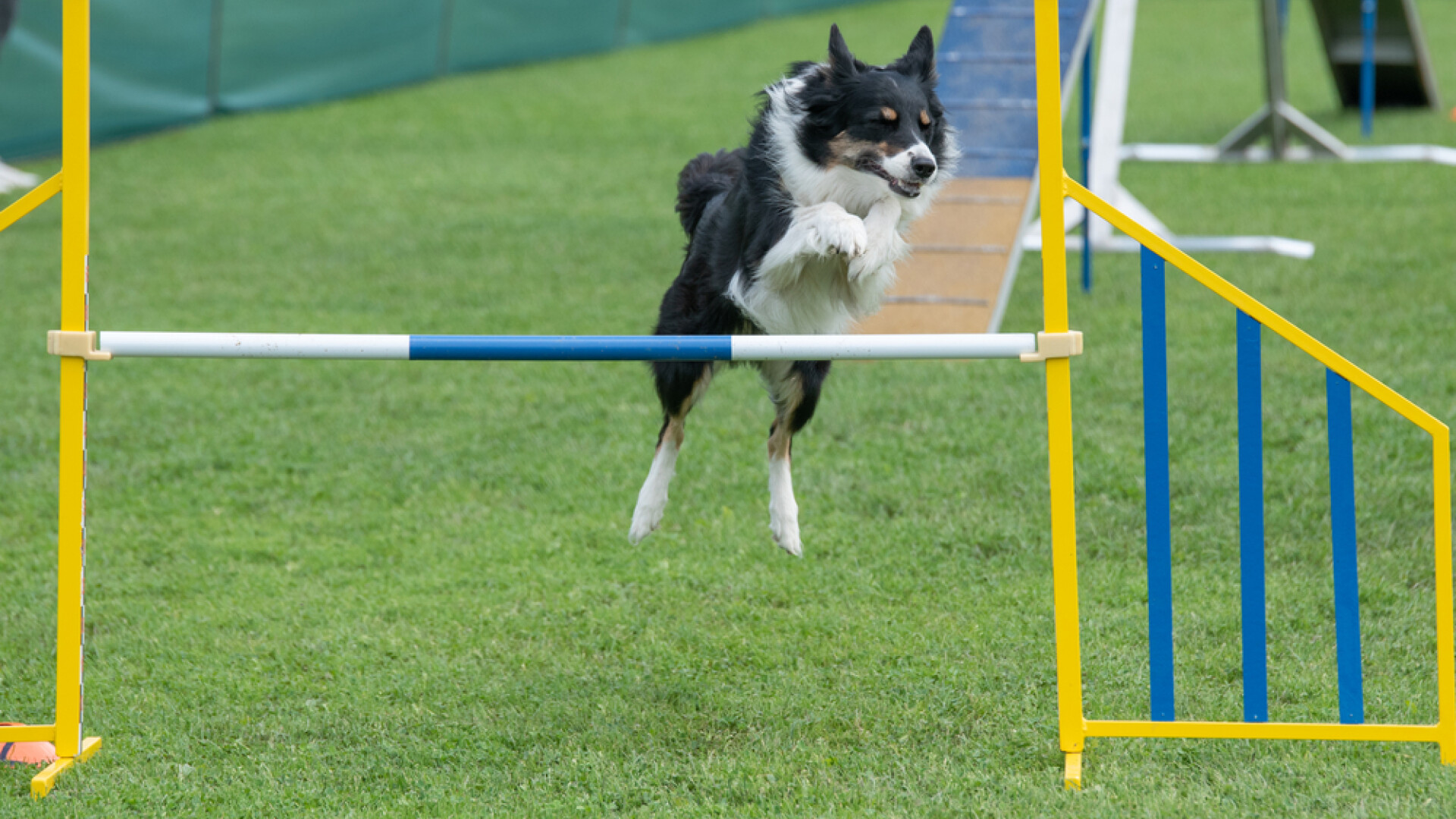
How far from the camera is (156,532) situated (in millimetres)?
5078

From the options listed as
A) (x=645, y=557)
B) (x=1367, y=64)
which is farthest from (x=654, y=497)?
(x=1367, y=64)

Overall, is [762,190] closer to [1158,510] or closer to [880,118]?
[880,118]

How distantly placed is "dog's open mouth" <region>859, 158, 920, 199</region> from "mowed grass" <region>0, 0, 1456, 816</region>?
1.36 meters

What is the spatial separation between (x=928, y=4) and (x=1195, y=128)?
9067 millimetres

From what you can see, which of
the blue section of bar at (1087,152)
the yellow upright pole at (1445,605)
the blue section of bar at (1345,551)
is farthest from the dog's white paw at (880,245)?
the blue section of bar at (1087,152)

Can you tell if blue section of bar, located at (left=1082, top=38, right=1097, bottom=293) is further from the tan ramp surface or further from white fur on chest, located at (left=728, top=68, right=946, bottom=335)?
white fur on chest, located at (left=728, top=68, right=946, bottom=335)

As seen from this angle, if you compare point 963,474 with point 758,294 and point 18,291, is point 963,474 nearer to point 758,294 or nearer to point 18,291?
point 758,294

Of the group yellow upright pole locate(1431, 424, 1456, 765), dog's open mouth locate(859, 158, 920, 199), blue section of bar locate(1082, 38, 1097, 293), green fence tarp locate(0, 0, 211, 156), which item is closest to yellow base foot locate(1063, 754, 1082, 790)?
yellow upright pole locate(1431, 424, 1456, 765)

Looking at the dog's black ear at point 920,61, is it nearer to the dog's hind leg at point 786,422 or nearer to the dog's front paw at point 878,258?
the dog's front paw at point 878,258

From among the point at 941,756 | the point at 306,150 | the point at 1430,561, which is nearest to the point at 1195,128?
the point at 306,150

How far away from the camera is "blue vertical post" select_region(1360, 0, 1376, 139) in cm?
1127

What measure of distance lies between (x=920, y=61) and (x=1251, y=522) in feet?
4.62

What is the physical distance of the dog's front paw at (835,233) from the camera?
327cm

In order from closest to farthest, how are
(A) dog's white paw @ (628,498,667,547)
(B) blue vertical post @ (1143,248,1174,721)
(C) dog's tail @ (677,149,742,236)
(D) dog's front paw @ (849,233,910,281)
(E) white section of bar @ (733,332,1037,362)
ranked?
(E) white section of bar @ (733,332,1037,362), (B) blue vertical post @ (1143,248,1174,721), (D) dog's front paw @ (849,233,910,281), (A) dog's white paw @ (628,498,667,547), (C) dog's tail @ (677,149,742,236)
